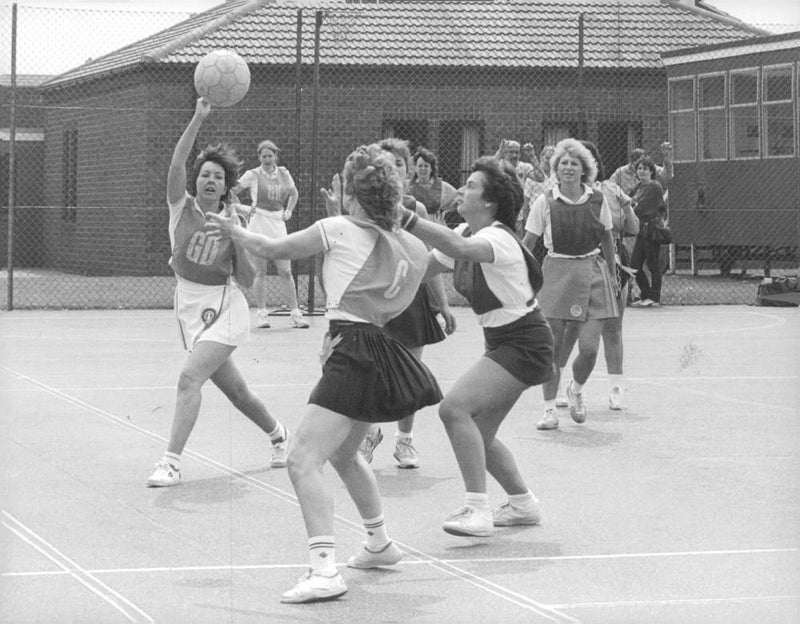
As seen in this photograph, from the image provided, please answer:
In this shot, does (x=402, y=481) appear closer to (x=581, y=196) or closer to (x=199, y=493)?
(x=199, y=493)

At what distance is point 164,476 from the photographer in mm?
8242

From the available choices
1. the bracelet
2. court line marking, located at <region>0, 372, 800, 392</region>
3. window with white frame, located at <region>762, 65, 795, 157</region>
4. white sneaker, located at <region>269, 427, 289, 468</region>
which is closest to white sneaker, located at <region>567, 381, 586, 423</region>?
court line marking, located at <region>0, 372, 800, 392</region>

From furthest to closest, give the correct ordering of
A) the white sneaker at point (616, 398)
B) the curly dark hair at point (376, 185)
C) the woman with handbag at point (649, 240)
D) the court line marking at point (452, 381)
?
1. the woman with handbag at point (649, 240)
2. the court line marking at point (452, 381)
3. the white sneaker at point (616, 398)
4. the curly dark hair at point (376, 185)

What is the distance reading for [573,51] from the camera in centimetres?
2881

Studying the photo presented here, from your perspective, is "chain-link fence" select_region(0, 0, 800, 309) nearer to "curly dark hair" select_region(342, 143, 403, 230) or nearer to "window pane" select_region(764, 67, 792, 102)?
"window pane" select_region(764, 67, 792, 102)

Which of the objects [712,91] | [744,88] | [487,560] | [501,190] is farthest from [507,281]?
[712,91]

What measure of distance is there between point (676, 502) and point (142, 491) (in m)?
2.76

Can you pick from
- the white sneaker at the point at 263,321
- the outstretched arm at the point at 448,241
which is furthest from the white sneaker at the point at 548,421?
the white sneaker at the point at 263,321

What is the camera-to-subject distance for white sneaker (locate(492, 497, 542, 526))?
733cm

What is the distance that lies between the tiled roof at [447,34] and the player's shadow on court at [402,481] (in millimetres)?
18395

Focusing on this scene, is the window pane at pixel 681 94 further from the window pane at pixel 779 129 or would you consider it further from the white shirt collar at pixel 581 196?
the white shirt collar at pixel 581 196

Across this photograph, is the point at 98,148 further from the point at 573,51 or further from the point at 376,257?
the point at 376,257

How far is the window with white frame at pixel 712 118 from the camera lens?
2702cm

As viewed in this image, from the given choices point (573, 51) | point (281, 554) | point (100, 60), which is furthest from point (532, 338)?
point (100, 60)
